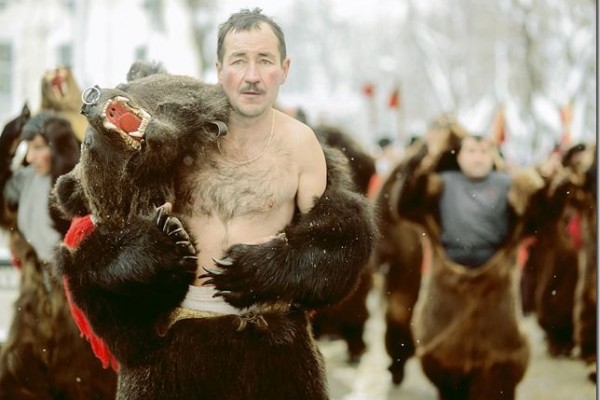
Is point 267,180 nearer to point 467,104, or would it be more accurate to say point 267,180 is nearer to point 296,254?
point 296,254

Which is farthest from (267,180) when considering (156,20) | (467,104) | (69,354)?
(467,104)

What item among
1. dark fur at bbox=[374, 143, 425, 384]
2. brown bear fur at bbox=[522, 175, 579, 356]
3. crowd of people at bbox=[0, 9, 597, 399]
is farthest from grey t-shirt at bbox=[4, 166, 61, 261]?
brown bear fur at bbox=[522, 175, 579, 356]

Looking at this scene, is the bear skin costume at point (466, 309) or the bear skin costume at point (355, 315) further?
the bear skin costume at point (355, 315)

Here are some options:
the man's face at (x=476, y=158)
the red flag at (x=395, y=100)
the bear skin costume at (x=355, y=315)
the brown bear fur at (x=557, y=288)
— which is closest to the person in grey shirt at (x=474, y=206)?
the man's face at (x=476, y=158)

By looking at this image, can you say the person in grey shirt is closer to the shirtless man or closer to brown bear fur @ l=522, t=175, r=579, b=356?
brown bear fur @ l=522, t=175, r=579, b=356

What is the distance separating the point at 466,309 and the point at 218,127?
3.53 meters

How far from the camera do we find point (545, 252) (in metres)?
10.2

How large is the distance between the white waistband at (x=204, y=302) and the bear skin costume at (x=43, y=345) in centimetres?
222

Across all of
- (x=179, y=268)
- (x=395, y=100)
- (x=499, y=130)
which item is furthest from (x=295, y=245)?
(x=395, y=100)

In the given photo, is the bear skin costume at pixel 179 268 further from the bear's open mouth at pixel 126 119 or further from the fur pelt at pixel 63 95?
the fur pelt at pixel 63 95

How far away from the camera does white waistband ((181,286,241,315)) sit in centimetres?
363

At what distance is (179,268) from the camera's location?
11.3 feet

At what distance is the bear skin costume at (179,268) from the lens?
11.3 ft

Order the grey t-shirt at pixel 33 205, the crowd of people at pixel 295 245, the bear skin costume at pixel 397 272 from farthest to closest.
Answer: the bear skin costume at pixel 397 272 < the grey t-shirt at pixel 33 205 < the crowd of people at pixel 295 245
